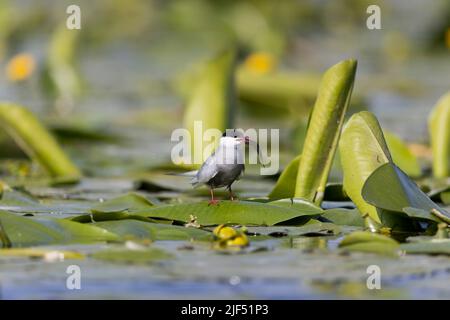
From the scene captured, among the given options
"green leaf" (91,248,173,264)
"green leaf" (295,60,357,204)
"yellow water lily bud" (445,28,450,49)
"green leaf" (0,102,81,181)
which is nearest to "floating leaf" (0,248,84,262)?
"green leaf" (91,248,173,264)

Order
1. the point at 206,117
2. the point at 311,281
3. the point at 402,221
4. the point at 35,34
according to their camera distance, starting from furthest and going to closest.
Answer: the point at 35,34 → the point at 206,117 → the point at 402,221 → the point at 311,281

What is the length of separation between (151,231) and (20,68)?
5578mm

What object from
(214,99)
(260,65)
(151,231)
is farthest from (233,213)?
(260,65)

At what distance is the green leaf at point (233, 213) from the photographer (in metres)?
2.99

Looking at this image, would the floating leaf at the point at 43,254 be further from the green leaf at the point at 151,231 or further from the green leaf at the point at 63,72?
the green leaf at the point at 63,72

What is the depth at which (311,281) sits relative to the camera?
2.29 meters

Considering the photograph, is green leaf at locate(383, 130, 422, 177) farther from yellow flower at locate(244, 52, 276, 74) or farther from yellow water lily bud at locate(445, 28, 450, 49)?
yellow water lily bud at locate(445, 28, 450, 49)

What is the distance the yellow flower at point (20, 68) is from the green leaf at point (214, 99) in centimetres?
403

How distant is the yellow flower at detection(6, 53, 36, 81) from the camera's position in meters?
8.19

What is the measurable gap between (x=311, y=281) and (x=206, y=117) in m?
2.17

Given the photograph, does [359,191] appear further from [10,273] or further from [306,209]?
[10,273]

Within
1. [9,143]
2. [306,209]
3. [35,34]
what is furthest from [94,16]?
[306,209]

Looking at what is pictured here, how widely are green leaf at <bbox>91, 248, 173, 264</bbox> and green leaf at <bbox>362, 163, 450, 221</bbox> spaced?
0.65m
